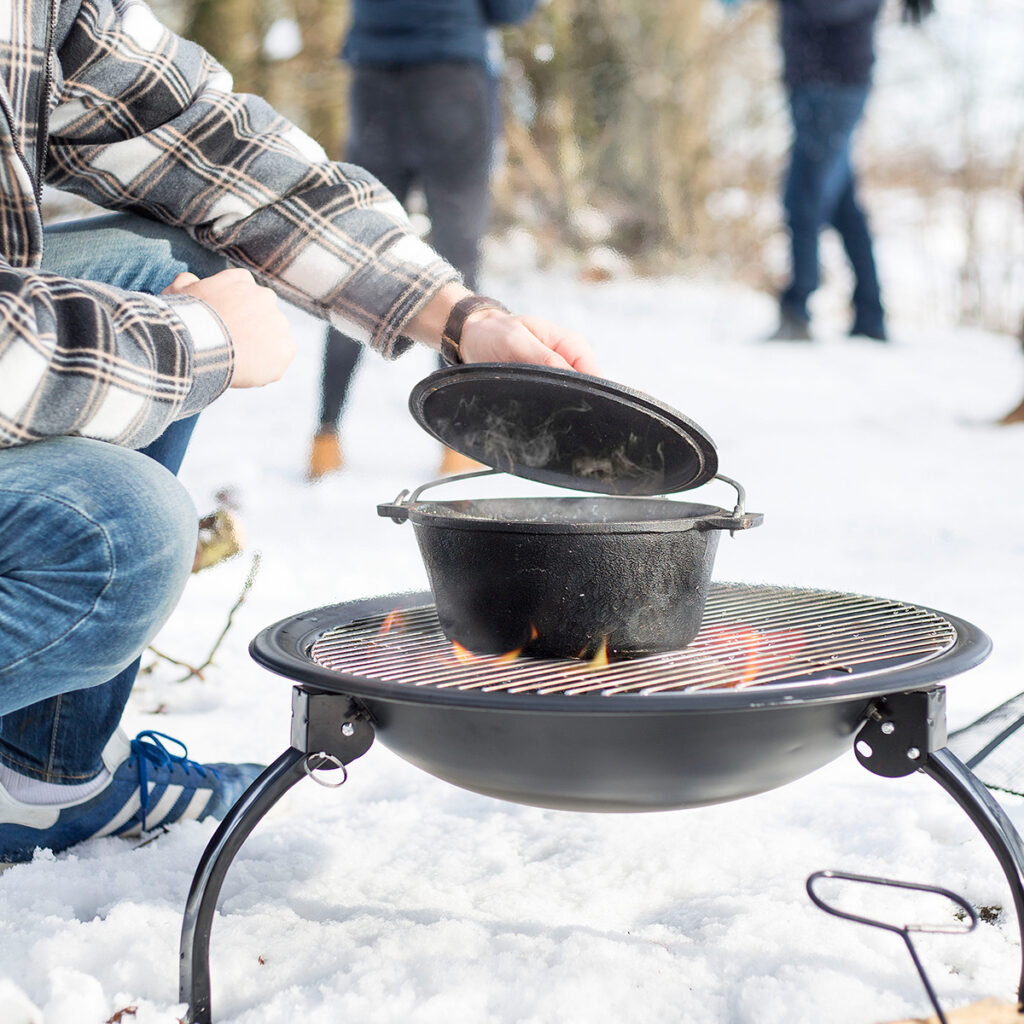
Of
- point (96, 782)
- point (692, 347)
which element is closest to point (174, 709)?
point (96, 782)

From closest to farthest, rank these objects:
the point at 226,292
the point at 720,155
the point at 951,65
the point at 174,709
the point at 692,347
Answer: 1. the point at 226,292
2. the point at 174,709
3. the point at 692,347
4. the point at 951,65
5. the point at 720,155

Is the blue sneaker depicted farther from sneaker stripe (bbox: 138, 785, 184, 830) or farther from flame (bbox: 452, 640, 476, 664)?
flame (bbox: 452, 640, 476, 664)

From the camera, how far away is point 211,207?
160cm

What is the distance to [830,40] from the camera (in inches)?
230

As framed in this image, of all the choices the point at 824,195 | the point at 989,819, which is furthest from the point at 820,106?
the point at 989,819

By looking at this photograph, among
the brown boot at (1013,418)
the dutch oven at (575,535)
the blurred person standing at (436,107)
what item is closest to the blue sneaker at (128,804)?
the dutch oven at (575,535)

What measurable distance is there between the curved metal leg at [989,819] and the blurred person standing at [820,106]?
5.34 metres

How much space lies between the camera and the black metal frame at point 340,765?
1.17 meters

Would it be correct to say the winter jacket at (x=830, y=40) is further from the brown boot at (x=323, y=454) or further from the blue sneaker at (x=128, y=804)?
the blue sneaker at (x=128, y=804)

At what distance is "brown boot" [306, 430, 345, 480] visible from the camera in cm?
405

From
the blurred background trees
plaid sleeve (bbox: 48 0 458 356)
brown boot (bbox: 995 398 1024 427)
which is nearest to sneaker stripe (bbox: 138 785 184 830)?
plaid sleeve (bbox: 48 0 458 356)

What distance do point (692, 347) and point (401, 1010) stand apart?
581 cm

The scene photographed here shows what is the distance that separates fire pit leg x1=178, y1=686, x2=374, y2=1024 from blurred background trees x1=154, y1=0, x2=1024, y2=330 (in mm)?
8418

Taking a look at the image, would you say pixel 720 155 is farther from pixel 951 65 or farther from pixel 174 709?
pixel 174 709
